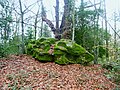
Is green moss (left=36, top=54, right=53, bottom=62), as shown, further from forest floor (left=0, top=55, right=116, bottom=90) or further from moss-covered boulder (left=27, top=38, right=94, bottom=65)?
forest floor (left=0, top=55, right=116, bottom=90)

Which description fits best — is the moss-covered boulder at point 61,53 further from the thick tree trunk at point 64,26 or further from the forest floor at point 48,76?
the thick tree trunk at point 64,26

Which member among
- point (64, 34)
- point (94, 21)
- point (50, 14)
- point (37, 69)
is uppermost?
point (50, 14)

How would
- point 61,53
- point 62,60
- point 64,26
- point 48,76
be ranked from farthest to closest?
1. point 64,26
2. point 61,53
3. point 62,60
4. point 48,76

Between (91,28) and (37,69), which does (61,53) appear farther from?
(91,28)

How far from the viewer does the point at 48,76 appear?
8.20m

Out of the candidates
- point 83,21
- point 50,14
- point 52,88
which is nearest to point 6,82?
point 52,88

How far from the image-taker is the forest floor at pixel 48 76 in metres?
7.30

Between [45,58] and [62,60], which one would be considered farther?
[45,58]

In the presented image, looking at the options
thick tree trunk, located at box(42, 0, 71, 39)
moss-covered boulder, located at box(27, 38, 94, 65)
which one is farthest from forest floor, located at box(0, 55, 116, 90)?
thick tree trunk, located at box(42, 0, 71, 39)

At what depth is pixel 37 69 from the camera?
9.03 m

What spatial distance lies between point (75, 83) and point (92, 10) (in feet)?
24.0

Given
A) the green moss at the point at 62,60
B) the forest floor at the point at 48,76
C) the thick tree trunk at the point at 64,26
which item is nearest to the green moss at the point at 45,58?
the forest floor at the point at 48,76

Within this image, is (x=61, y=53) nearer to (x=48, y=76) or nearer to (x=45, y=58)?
(x=45, y=58)

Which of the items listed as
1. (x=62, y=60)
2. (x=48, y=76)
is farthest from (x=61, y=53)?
(x=48, y=76)
